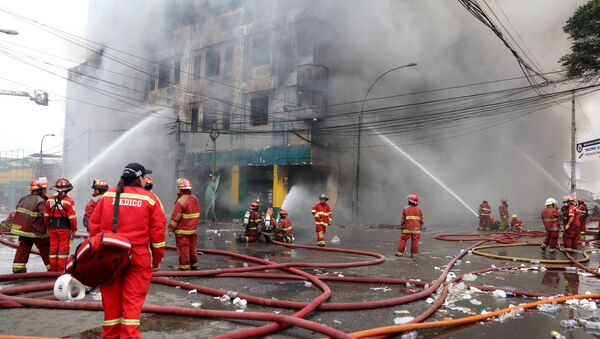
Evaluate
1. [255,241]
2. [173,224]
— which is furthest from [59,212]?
[255,241]

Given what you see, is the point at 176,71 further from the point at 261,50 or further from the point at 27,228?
the point at 27,228

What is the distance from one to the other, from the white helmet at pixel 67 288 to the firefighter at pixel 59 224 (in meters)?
3.45

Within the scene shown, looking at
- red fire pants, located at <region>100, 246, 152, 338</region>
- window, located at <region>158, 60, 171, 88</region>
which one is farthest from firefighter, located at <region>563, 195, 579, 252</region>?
window, located at <region>158, 60, 171, 88</region>

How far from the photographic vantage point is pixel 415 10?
18.8 metres

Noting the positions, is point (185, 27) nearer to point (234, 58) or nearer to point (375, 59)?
point (234, 58)

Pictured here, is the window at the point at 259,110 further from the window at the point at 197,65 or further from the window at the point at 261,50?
the window at the point at 197,65

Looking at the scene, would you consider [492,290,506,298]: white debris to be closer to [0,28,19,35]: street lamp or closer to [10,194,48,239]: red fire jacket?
[10,194,48,239]: red fire jacket

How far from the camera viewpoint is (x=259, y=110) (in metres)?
23.1

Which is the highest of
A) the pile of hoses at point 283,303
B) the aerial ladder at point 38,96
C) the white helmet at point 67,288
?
the aerial ladder at point 38,96

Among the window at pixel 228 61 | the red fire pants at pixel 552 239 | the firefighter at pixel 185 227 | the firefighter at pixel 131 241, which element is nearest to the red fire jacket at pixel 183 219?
the firefighter at pixel 185 227

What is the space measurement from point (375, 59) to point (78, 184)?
21.6 m

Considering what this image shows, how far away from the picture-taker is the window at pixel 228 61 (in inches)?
955

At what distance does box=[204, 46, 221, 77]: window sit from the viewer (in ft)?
81.5

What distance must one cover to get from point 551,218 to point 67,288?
380 inches
